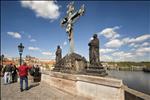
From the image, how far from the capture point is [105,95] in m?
5.90

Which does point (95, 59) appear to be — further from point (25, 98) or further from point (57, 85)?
point (25, 98)

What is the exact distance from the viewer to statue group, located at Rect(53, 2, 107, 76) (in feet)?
28.1

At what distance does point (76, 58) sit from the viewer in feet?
34.2

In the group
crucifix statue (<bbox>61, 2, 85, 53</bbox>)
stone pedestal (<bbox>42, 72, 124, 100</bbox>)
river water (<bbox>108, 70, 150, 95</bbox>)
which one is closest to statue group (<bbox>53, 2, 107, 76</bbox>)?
crucifix statue (<bbox>61, 2, 85, 53</bbox>)

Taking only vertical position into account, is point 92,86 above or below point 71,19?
below

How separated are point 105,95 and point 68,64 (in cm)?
481

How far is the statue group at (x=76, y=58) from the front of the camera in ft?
28.1

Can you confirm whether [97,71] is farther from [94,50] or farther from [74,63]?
[74,63]

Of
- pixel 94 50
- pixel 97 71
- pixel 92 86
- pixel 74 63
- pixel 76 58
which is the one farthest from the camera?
A: pixel 76 58

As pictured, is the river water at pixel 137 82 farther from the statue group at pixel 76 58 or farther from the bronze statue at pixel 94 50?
the bronze statue at pixel 94 50

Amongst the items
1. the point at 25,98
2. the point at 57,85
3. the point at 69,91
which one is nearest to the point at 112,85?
the point at 69,91

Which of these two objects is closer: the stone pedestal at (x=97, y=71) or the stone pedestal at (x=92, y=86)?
the stone pedestal at (x=92, y=86)

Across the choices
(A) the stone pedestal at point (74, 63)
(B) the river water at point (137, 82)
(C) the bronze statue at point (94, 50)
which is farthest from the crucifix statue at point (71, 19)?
(B) the river water at point (137, 82)

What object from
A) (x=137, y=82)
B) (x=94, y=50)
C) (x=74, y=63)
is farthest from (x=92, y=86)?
(x=137, y=82)
